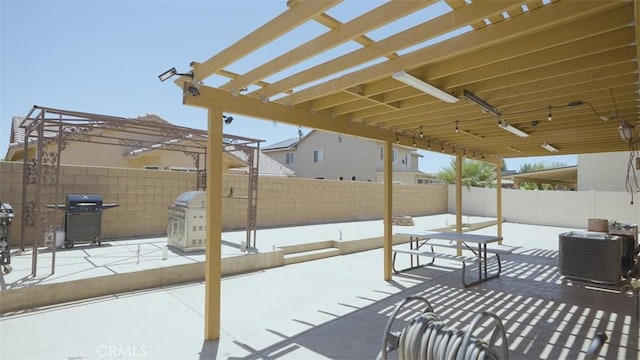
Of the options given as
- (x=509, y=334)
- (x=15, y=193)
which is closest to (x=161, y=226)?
(x=15, y=193)

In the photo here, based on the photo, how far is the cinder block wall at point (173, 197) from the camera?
272 inches

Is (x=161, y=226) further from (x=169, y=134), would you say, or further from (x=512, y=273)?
(x=512, y=273)

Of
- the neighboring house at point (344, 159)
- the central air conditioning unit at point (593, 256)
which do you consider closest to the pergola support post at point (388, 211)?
the central air conditioning unit at point (593, 256)

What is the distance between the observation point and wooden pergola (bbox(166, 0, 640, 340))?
7.82 ft

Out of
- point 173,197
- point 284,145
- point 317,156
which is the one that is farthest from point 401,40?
point 284,145

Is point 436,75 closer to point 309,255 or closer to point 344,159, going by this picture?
point 309,255

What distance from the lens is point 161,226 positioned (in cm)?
831

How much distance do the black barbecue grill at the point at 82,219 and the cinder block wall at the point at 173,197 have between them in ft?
1.42

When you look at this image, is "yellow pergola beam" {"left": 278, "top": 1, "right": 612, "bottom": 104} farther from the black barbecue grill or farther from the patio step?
the black barbecue grill

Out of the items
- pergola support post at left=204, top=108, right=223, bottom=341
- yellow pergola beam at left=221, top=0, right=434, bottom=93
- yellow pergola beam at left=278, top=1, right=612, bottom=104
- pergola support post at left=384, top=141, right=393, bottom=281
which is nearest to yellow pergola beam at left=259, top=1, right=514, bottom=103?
yellow pergola beam at left=278, top=1, right=612, bottom=104

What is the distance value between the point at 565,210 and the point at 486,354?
16261mm

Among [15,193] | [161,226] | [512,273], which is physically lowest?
[512,273]

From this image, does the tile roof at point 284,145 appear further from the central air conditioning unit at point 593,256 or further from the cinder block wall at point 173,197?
the central air conditioning unit at point 593,256

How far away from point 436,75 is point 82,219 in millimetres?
6724
